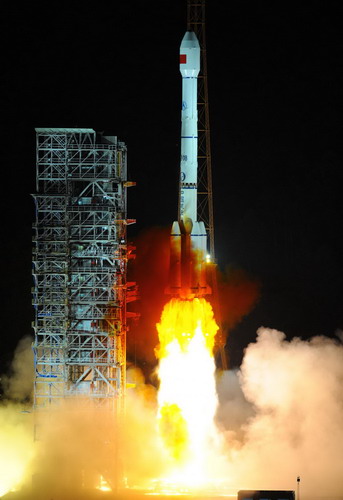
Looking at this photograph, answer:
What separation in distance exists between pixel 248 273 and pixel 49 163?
17.4 metres

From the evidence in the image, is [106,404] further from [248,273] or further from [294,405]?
[248,273]

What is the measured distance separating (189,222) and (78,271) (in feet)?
15.5

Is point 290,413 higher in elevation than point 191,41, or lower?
lower

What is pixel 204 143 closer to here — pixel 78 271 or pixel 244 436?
pixel 78 271

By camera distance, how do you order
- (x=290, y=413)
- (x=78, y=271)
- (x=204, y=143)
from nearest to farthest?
1. (x=78, y=271)
2. (x=290, y=413)
3. (x=204, y=143)

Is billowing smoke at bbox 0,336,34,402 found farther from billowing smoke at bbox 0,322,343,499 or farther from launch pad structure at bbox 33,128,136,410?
launch pad structure at bbox 33,128,136,410

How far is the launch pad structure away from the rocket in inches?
90.9

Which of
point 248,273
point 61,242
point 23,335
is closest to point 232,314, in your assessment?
→ point 248,273

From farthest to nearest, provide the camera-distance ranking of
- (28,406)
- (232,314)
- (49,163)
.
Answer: (232,314) → (28,406) → (49,163)

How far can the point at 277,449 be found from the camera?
5953 centimetres

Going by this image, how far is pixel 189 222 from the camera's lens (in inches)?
2272

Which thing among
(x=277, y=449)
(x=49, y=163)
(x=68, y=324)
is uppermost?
(x=49, y=163)

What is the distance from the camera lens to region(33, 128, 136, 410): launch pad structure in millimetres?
58031

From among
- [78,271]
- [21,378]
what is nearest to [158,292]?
[21,378]
